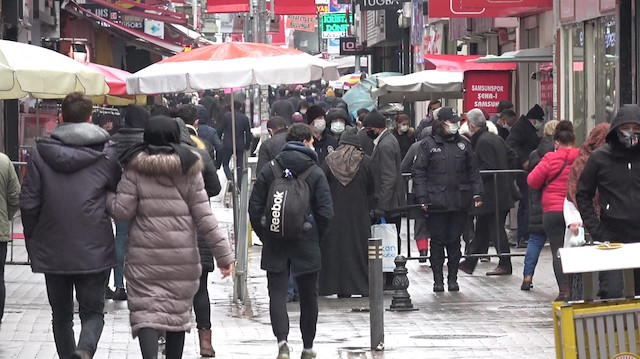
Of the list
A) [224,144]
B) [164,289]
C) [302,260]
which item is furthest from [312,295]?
[224,144]

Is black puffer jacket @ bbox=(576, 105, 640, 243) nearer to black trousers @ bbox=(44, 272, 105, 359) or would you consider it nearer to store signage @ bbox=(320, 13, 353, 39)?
black trousers @ bbox=(44, 272, 105, 359)

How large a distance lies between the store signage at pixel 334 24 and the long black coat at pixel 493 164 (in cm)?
4477

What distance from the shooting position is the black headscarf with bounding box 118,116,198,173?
29.1 feet

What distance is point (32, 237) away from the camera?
359 inches

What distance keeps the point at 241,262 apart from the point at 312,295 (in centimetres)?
366

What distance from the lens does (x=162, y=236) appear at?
8.73 m

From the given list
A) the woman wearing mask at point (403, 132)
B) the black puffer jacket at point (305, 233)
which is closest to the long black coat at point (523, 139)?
the woman wearing mask at point (403, 132)

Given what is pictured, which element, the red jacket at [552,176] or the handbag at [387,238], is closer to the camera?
the red jacket at [552,176]

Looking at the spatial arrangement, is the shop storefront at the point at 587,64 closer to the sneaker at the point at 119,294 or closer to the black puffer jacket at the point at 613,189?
the sneaker at the point at 119,294

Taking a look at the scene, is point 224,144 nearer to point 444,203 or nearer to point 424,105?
point 424,105

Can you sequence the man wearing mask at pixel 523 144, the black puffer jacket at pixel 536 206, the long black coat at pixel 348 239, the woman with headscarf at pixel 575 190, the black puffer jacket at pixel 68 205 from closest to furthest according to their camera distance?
the black puffer jacket at pixel 68 205, the woman with headscarf at pixel 575 190, the long black coat at pixel 348 239, the black puffer jacket at pixel 536 206, the man wearing mask at pixel 523 144

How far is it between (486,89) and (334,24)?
3974cm

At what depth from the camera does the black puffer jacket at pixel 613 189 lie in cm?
956

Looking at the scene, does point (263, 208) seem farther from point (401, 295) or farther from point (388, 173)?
point (388, 173)
